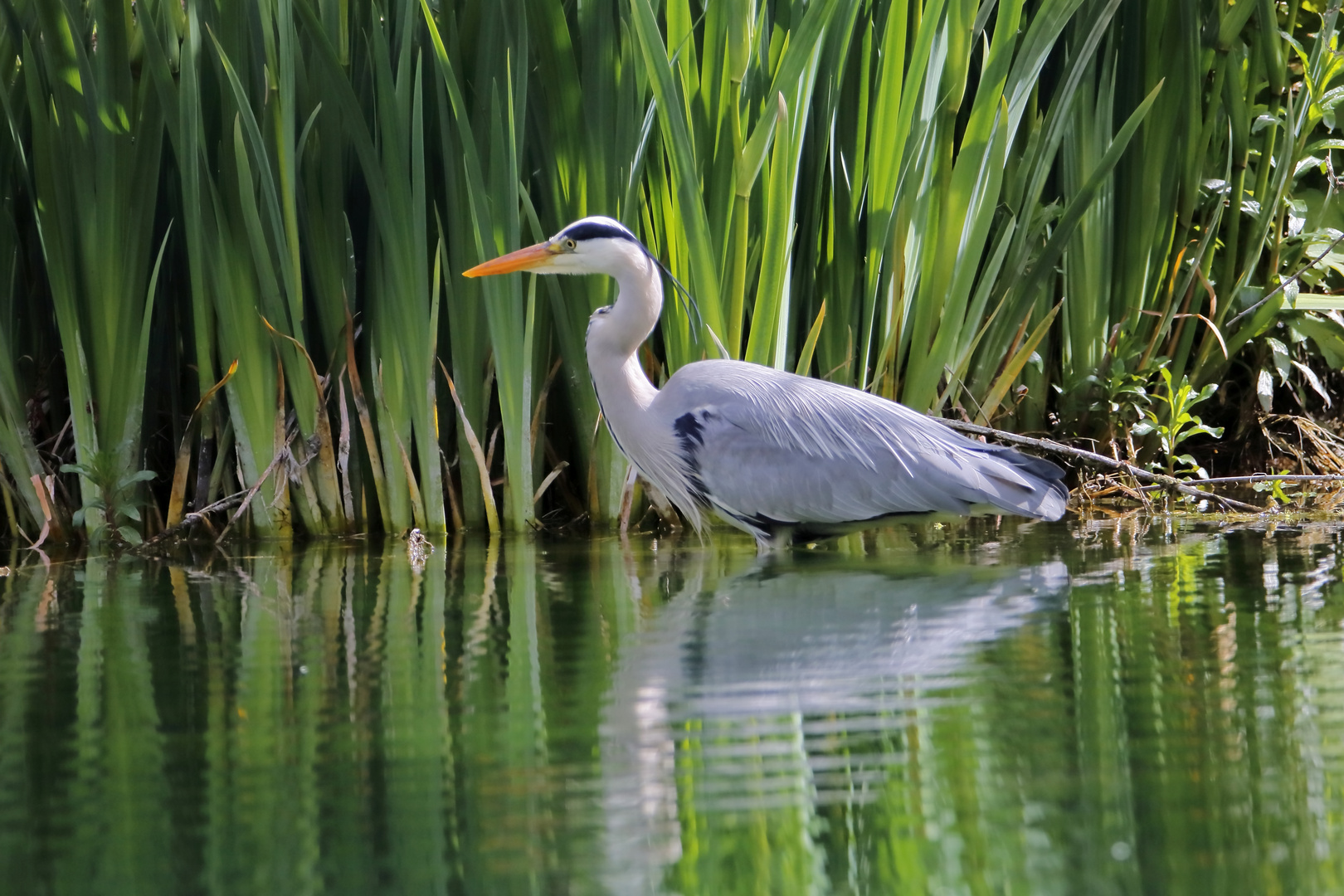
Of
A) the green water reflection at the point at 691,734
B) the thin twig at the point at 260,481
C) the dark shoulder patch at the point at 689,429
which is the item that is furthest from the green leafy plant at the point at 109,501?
the dark shoulder patch at the point at 689,429

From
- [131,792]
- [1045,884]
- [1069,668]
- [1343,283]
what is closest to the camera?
[1045,884]

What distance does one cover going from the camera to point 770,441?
4.25 metres

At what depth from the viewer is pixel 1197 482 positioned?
4.57 meters

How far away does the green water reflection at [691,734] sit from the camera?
61.6 inches

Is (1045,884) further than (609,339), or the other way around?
(609,339)

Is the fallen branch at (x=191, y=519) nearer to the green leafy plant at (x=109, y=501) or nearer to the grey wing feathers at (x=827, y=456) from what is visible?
the green leafy plant at (x=109, y=501)

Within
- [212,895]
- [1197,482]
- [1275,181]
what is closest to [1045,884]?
[212,895]

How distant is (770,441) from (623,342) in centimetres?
59

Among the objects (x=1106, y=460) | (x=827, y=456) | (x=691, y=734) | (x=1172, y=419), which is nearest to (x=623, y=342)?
(x=827, y=456)

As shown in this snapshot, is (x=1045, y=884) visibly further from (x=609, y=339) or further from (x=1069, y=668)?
(x=609, y=339)

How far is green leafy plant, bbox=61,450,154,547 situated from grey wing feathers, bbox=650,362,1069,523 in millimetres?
1828

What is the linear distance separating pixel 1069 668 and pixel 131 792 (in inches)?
61.1

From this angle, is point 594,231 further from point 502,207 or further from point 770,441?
point 770,441

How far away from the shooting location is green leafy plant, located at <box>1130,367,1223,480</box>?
5.12 meters
